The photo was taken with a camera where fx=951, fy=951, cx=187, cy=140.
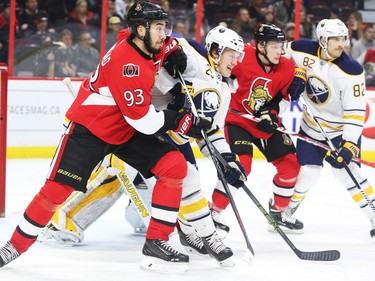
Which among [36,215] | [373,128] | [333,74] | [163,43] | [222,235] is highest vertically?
[163,43]

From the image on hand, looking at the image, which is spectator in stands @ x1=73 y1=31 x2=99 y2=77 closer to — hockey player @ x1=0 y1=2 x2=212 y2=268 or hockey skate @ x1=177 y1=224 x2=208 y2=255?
hockey skate @ x1=177 y1=224 x2=208 y2=255

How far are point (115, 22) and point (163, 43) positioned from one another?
13.4 ft

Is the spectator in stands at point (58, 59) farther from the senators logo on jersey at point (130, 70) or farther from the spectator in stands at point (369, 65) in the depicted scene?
the senators logo on jersey at point (130, 70)

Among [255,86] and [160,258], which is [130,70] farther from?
[255,86]

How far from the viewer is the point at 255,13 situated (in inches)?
318

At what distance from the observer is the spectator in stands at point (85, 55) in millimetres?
7624

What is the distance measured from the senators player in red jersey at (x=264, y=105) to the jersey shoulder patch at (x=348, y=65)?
21 centimetres

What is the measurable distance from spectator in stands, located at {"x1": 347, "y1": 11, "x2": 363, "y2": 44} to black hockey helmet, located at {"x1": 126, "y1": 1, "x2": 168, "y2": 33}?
4727mm

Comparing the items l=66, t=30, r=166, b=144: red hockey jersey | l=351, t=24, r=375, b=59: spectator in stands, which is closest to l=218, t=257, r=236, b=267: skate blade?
l=66, t=30, r=166, b=144: red hockey jersey

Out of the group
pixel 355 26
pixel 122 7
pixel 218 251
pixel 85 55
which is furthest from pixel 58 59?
pixel 218 251

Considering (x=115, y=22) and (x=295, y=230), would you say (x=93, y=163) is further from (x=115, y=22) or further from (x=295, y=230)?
(x=115, y=22)

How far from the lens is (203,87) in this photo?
4059mm

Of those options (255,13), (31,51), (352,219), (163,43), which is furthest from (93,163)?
(255,13)

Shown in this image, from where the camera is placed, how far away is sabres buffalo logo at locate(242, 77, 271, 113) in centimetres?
462
